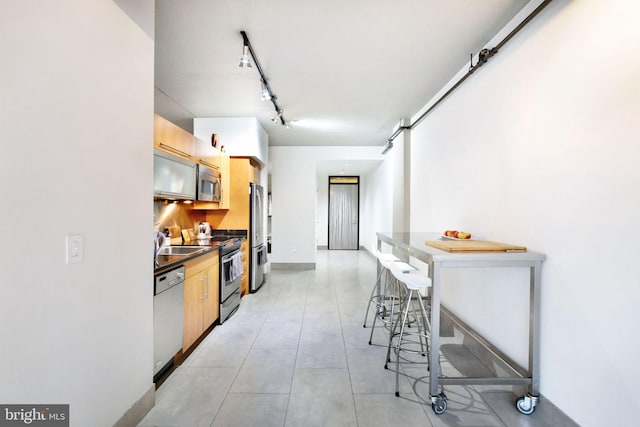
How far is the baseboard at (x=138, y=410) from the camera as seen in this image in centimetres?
166

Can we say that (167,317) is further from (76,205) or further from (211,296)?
(76,205)

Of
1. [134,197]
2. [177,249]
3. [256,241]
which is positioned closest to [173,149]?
[177,249]

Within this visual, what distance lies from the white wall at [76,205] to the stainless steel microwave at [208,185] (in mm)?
1616

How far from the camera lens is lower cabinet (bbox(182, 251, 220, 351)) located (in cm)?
257

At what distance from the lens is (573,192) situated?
162 centimetres

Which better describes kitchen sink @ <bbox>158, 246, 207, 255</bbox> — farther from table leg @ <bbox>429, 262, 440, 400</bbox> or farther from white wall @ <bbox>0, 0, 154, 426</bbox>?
table leg @ <bbox>429, 262, 440, 400</bbox>

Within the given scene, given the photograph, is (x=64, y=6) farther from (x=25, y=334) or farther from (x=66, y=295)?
(x=25, y=334)

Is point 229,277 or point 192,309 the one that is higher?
point 229,277

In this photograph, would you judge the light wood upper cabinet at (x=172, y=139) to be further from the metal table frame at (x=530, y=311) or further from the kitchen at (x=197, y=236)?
the metal table frame at (x=530, y=311)

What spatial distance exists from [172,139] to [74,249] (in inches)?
73.9

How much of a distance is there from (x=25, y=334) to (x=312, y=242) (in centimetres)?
551

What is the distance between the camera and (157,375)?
7.06ft

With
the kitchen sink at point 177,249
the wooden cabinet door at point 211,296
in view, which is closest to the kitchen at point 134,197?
the wooden cabinet door at point 211,296

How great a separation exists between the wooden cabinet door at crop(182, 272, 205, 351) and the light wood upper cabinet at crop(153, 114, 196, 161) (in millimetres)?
1290
